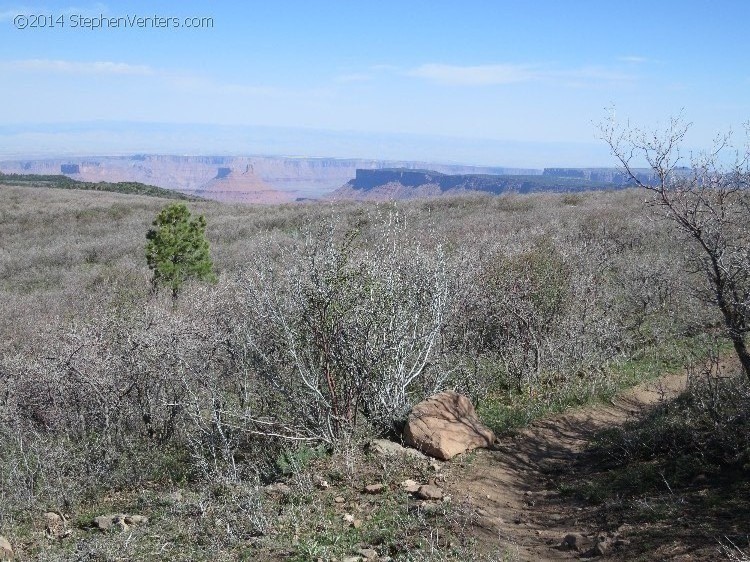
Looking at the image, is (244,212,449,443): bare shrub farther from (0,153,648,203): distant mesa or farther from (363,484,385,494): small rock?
(0,153,648,203): distant mesa

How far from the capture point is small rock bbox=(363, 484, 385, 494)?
5.31 metres

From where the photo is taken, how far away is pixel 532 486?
231 inches

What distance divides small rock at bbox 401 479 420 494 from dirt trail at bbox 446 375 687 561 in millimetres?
316

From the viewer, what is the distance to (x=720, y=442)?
5398 mm

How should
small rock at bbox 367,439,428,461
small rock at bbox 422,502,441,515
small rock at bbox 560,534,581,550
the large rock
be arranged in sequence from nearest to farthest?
small rock at bbox 560,534,581,550
small rock at bbox 422,502,441,515
small rock at bbox 367,439,428,461
the large rock

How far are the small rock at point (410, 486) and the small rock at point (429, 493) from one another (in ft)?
A: 0.22

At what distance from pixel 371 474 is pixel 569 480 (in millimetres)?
1916

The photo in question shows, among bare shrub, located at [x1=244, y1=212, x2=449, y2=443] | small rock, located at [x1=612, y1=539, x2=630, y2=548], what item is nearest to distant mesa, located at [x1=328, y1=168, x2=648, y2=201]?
bare shrub, located at [x1=244, y1=212, x2=449, y2=443]

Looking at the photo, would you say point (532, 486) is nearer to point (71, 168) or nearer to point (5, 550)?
point (5, 550)

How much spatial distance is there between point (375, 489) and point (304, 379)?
4.52ft

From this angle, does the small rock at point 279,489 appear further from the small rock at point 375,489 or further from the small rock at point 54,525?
the small rock at point 54,525

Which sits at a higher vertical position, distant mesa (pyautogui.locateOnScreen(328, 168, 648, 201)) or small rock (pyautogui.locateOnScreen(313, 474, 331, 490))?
distant mesa (pyautogui.locateOnScreen(328, 168, 648, 201))

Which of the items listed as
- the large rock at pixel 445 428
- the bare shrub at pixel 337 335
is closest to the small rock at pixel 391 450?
the large rock at pixel 445 428

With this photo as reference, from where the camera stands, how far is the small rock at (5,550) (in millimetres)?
4648
